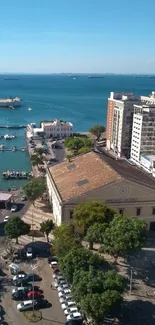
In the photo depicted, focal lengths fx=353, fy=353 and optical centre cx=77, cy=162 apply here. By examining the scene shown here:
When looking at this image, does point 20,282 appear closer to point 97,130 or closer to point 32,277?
point 32,277

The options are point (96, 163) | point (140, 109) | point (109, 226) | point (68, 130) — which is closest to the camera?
point (109, 226)

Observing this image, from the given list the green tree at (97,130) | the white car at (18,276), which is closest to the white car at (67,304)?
the white car at (18,276)

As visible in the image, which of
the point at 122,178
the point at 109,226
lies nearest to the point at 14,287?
the point at 109,226

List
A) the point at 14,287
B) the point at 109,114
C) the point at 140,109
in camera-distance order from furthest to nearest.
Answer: the point at 109,114, the point at 140,109, the point at 14,287

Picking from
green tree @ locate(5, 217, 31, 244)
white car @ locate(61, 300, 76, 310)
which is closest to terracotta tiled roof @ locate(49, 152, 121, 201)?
green tree @ locate(5, 217, 31, 244)

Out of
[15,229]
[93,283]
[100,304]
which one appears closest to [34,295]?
[93,283]

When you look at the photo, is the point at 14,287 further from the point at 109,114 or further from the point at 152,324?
the point at 109,114

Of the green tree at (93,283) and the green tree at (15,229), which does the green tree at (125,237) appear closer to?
the green tree at (93,283)

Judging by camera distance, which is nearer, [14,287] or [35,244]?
[14,287]
